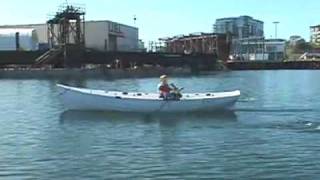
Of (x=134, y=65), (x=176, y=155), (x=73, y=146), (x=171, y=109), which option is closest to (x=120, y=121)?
(x=171, y=109)

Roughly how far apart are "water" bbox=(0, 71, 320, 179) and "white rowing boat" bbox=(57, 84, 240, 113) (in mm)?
855

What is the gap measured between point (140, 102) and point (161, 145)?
13711 millimetres

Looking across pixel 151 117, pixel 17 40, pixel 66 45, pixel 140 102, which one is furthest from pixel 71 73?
pixel 151 117

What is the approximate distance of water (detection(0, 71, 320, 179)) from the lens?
24203mm

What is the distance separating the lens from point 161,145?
30719mm

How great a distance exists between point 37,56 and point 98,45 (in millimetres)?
36491

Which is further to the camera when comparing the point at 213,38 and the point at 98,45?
the point at 213,38

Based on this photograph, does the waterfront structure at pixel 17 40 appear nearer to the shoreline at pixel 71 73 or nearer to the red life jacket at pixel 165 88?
the shoreline at pixel 71 73

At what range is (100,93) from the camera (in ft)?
151

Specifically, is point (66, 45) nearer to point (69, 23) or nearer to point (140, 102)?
point (69, 23)

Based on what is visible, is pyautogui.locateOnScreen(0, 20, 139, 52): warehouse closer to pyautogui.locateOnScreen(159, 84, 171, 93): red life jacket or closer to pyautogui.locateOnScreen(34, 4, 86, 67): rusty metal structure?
A: pyautogui.locateOnScreen(34, 4, 86, 67): rusty metal structure

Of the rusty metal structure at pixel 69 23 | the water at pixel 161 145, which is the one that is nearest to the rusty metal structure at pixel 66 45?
the rusty metal structure at pixel 69 23

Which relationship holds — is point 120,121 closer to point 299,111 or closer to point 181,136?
point 181,136

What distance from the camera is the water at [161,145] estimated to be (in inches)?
953
